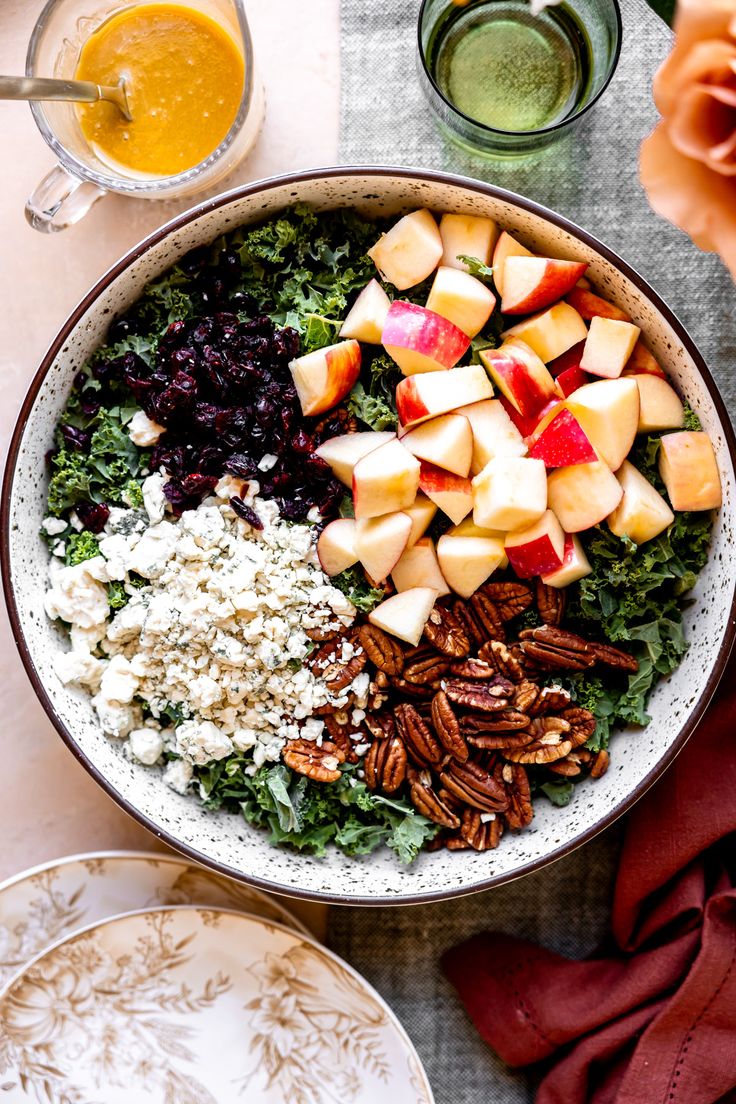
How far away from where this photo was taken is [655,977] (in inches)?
56.1

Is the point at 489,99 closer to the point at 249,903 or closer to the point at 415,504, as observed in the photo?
the point at 415,504

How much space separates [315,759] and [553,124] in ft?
3.10

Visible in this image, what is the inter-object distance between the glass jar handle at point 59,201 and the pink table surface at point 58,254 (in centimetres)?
13

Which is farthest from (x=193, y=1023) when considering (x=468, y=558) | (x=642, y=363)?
(x=642, y=363)

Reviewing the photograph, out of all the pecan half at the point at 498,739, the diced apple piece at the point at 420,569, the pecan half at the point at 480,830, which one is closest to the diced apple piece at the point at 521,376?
the diced apple piece at the point at 420,569

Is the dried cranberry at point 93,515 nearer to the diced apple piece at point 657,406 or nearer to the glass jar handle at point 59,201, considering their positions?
the glass jar handle at point 59,201

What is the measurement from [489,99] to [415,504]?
598mm

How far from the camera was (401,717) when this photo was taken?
136 cm

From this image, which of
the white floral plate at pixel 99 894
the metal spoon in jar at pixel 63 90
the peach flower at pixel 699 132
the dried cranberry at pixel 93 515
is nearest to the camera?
the peach flower at pixel 699 132

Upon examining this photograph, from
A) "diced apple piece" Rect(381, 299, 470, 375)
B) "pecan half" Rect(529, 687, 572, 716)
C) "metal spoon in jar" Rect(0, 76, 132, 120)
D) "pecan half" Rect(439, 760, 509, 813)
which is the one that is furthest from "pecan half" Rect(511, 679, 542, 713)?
"metal spoon in jar" Rect(0, 76, 132, 120)

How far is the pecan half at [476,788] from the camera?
133cm

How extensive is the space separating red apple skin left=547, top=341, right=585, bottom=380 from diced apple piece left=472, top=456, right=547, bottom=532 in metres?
0.16

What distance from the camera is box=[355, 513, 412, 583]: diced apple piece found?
51.4 inches

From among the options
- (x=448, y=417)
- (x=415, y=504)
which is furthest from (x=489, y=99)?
(x=415, y=504)
